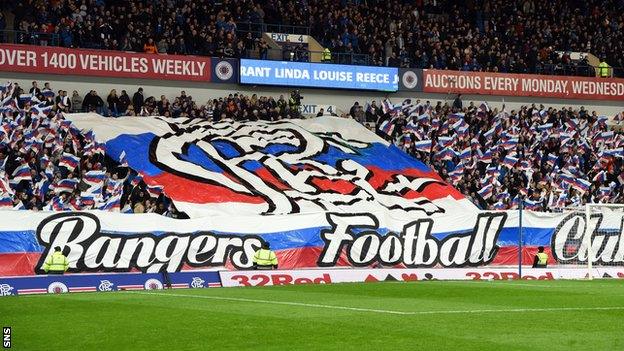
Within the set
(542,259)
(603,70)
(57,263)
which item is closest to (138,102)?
(57,263)

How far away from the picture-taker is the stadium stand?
1375 inches

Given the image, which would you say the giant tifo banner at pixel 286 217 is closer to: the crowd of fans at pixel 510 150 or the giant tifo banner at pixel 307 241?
the giant tifo banner at pixel 307 241

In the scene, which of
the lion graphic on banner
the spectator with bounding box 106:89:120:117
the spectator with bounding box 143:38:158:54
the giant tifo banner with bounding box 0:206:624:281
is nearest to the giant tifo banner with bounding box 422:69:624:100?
the lion graphic on banner

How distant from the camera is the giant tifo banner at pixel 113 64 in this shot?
136ft

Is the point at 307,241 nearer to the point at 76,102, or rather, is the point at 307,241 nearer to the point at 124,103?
the point at 124,103

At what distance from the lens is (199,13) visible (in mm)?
47031

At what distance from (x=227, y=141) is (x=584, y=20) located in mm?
24953

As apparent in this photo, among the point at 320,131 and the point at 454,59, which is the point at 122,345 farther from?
the point at 454,59

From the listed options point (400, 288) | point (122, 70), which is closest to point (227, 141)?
point (122, 70)

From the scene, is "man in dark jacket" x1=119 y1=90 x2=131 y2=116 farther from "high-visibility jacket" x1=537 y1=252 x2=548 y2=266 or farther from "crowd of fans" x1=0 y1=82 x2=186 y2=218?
"high-visibility jacket" x1=537 y1=252 x2=548 y2=266

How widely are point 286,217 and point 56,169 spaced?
7.49 metres

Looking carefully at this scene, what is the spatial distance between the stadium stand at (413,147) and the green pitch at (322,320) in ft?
34.1

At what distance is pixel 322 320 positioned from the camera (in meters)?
17.7

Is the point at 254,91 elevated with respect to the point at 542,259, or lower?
elevated
